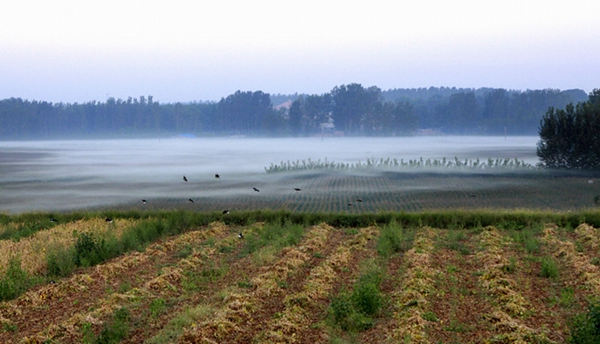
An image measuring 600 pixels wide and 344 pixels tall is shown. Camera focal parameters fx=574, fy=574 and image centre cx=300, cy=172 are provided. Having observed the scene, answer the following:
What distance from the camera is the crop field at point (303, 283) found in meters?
11.0

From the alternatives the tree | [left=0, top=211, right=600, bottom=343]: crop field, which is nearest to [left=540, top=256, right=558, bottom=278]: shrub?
[left=0, top=211, right=600, bottom=343]: crop field

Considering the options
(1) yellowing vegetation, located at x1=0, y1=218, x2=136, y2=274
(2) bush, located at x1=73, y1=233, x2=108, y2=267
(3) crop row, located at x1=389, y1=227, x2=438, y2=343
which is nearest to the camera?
(3) crop row, located at x1=389, y1=227, x2=438, y2=343

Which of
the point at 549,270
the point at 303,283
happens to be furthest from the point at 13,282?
the point at 549,270

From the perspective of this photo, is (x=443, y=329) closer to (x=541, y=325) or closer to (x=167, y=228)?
(x=541, y=325)

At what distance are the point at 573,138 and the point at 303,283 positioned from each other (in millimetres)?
47331

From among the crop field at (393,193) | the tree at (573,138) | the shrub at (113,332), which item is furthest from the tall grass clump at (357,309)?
the tree at (573,138)

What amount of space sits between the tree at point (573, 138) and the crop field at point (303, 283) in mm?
31014

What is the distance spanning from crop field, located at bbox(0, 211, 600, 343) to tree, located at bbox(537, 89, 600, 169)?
3101 centimetres

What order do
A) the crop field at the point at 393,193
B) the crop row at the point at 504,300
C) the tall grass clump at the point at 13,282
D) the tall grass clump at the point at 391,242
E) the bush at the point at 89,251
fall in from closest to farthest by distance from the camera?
the crop row at the point at 504,300 < the tall grass clump at the point at 13,282 < the bush at the point at 89,251 < the tall grass clump at the point at 391,242 < the crop field at the point at 393,193

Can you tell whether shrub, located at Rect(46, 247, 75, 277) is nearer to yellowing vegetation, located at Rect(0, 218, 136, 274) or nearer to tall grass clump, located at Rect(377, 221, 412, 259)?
yellowing vegetation, located at Rect(0, 218, 136, 274)

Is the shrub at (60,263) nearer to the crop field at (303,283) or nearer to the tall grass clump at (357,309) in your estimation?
the crop field at (303,283)

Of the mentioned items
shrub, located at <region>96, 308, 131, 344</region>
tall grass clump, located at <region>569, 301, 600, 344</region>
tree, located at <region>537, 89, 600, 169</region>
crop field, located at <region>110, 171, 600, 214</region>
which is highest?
tree, located at <region>537, 89, 600, 169</region>

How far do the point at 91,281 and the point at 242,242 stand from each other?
23.6 ft

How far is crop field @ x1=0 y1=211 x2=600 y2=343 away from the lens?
11.0 m
